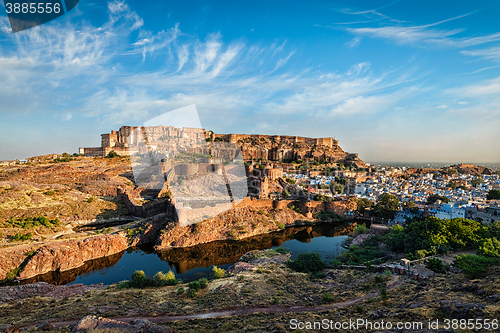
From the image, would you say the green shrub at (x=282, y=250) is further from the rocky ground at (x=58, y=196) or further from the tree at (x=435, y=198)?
the tree at (x=435, y=198)

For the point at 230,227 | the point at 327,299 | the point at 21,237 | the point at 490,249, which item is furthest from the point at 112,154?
the point at 490,249

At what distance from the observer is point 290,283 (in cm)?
1167

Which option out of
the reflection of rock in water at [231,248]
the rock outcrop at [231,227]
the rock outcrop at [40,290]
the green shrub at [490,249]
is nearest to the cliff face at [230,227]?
the rock outcrop at [231,227]

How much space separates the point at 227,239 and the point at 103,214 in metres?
13.1

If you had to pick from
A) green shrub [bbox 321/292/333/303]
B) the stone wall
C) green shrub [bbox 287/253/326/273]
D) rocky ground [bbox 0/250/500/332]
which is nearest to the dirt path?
rocky ground [bbox 0/250/500/332]

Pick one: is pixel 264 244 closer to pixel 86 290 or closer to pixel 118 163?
pixel 86 290

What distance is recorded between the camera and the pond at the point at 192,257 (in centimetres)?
1432

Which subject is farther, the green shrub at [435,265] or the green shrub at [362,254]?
the green shrub at [362,254]

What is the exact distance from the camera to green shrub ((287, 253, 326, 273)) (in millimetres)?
13781

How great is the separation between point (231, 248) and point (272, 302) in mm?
10515

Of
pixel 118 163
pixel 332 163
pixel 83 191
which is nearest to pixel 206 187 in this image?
pixel 83 191

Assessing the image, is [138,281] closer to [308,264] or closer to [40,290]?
[40,290]

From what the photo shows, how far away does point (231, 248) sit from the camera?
63.3ft

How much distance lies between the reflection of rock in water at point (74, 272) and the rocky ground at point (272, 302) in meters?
2.40
